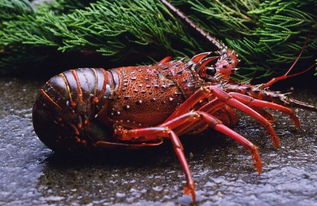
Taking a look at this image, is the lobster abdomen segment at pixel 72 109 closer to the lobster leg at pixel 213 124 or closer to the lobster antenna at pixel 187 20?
the lobster leg at pixel 213 124

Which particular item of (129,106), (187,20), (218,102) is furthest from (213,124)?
(187,20)

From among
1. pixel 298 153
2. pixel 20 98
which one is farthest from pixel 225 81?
pixel 20 98

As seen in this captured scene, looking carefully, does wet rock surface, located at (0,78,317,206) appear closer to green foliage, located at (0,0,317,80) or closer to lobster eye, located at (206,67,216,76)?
lobster eye, located at (206,67,216,76)

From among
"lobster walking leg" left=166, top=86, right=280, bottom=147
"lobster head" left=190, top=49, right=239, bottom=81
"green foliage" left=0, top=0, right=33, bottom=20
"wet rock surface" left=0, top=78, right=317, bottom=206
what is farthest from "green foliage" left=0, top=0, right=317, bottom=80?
"lobster walking leg" left=166, top=86, right=280, bottom=147

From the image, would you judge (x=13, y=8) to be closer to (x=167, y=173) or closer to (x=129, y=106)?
(x=129, y=106)

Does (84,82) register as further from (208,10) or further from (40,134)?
(208,10)
